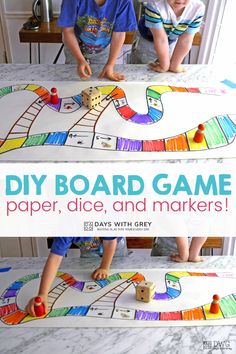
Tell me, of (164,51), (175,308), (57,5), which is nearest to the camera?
(175,308)

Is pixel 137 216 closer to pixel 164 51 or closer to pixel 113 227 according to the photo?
pixel 113 227

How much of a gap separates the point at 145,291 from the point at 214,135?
1.25ft

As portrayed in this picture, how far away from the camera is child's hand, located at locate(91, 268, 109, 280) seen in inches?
47.6

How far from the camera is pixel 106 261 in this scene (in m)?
1.23

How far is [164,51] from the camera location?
127 centimetres

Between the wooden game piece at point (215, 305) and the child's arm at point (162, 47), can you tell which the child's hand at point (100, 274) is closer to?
the wooden game piece at point (215, 305)

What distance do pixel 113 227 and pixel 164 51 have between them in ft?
A: 1.66

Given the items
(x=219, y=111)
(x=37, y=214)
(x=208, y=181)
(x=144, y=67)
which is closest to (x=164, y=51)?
(x=144, y=67)

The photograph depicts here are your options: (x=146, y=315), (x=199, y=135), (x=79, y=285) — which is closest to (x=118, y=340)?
(x=146, y=315)

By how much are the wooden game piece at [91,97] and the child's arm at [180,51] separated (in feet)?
0.89

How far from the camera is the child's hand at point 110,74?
1229mm

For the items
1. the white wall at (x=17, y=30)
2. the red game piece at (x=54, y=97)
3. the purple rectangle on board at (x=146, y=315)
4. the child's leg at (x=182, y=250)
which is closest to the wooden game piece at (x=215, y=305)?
the purple rectangle on board at (x=146, y=315)

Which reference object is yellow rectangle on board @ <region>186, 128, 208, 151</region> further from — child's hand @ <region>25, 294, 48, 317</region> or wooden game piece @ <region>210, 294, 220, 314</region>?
child's hand @ <region>25, 294, 48, 317</region>

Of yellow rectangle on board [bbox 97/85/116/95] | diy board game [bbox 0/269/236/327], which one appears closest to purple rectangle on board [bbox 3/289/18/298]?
diy board game [bbox 0/269/236/327]
